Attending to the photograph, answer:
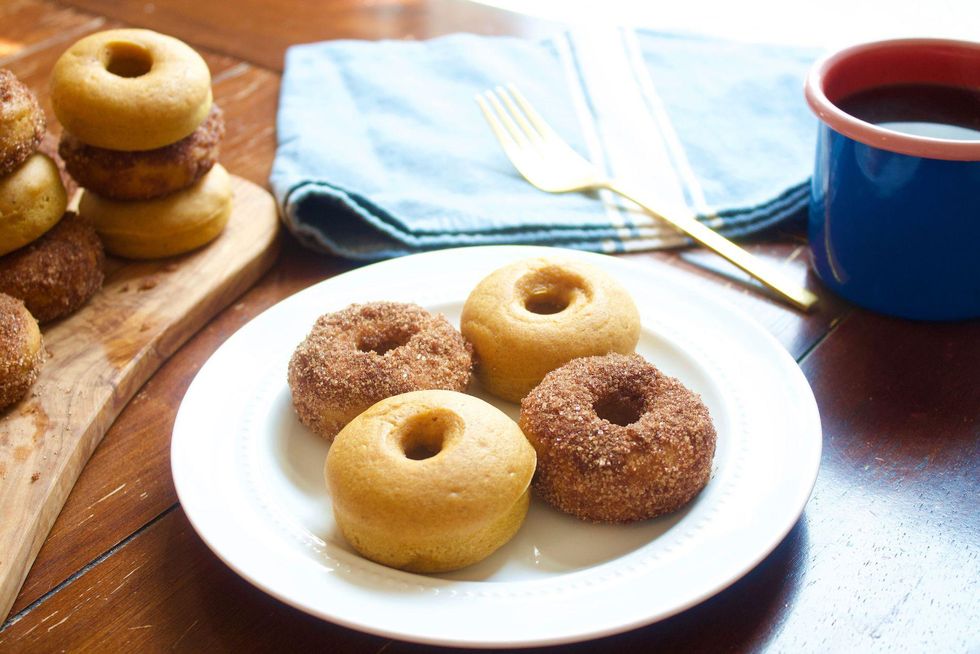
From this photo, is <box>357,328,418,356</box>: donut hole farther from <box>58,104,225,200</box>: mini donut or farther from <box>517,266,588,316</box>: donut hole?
<box>58,104,225,200</box>: mini donut

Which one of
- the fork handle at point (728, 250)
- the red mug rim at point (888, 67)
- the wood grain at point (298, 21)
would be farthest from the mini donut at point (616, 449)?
the wood grain at point (298, 21)

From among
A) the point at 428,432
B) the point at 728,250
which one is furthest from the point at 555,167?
the point at 428,432

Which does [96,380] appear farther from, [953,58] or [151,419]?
[953,58]

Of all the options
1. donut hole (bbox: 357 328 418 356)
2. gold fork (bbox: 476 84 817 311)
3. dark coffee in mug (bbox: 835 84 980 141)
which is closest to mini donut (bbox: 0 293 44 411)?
donut hole (bbox: 357 328 418 356)

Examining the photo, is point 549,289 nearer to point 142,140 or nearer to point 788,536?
point 788,536

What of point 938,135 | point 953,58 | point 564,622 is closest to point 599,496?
point 564,622

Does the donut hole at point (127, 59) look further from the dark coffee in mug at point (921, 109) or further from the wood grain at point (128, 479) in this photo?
the dark coffee in mug at point (921, 109)
